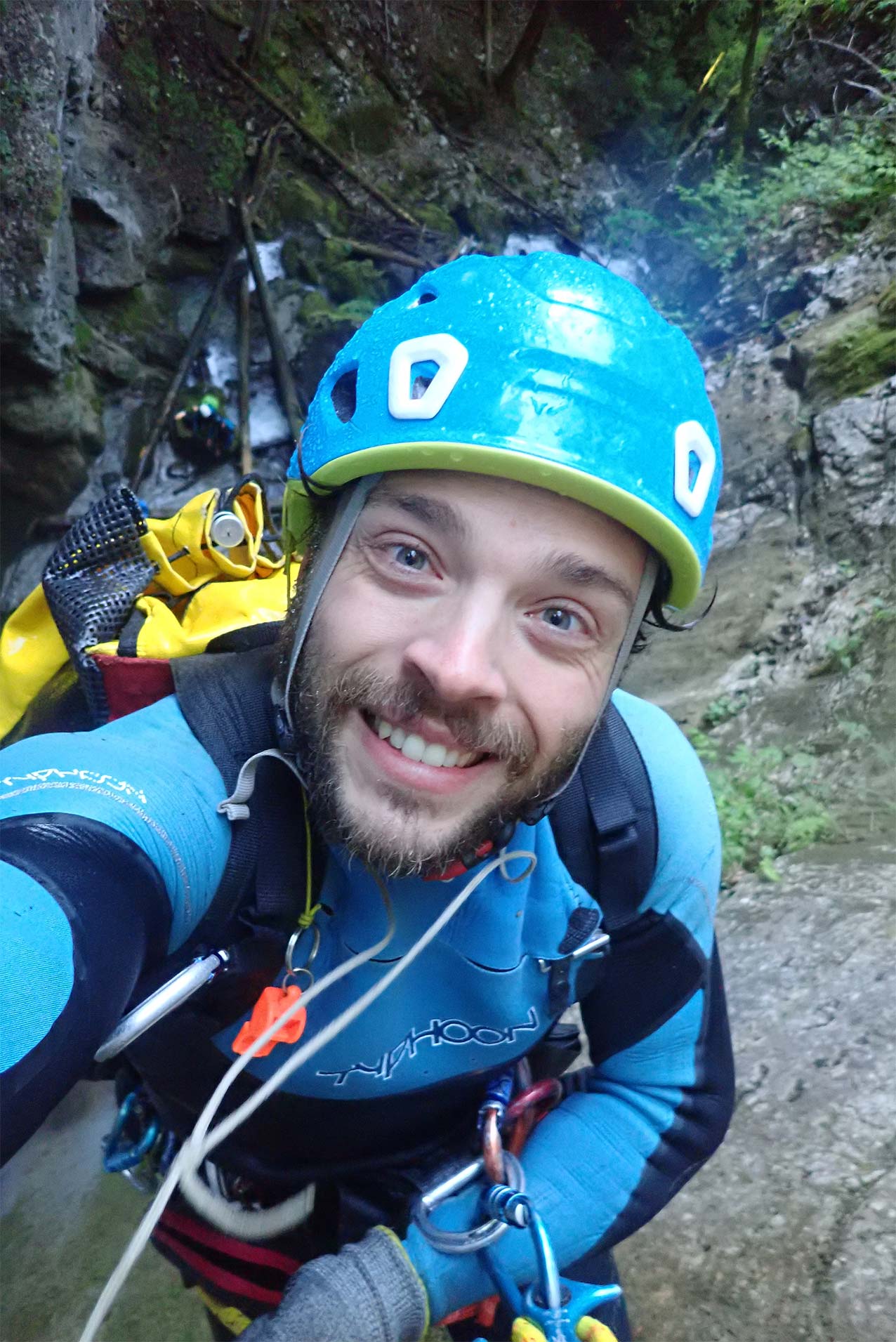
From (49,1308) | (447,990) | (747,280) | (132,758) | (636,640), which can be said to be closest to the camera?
(132,758)

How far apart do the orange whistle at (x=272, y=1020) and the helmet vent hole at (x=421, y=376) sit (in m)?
1.13

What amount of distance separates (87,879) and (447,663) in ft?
2.08

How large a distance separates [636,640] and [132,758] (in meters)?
1.19

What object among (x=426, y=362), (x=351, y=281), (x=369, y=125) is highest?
(x=369, y=125)

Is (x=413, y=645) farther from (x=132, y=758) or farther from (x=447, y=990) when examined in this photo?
(x=447, y=990)

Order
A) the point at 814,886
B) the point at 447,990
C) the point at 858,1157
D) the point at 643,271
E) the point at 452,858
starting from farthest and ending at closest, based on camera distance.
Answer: the point at 643,271 < the point at 814,886 < the point at 858,1157 < the point at 447,990 < the point at 452,858

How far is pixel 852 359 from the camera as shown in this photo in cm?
675

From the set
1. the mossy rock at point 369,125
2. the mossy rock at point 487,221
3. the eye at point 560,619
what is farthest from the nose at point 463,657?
the mossy rock at point 369,125

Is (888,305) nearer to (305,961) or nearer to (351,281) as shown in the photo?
(351,281)

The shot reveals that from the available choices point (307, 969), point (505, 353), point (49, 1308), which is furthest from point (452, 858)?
point (49, 1308)

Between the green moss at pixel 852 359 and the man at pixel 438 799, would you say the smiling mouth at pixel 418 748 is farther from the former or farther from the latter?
the green moss at pixel 852 359

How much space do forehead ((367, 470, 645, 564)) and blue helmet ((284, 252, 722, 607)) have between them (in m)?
0.03

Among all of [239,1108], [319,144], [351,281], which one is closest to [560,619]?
[239,1108]

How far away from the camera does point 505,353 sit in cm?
145
